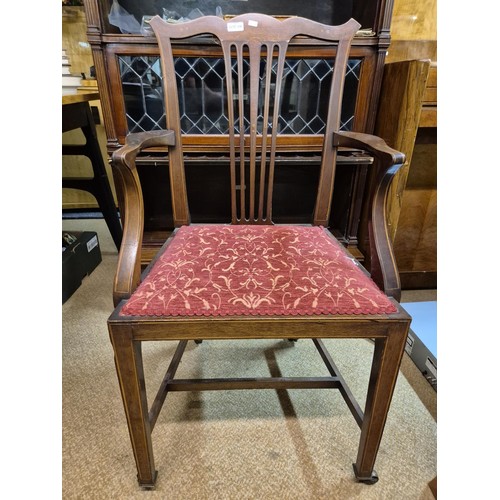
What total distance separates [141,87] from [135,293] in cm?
95

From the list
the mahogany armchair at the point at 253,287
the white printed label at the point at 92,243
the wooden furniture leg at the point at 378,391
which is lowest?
the white printed label at the point at 92,243

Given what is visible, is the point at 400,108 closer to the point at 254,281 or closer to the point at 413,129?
the point at 413,129

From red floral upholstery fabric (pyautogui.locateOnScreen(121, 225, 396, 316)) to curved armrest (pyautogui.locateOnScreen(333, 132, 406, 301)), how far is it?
0.03 meters

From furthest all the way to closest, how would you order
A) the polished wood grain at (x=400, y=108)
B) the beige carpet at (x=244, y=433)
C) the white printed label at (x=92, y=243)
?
the white printed label at (x=92, y=243)
the polished wood grain at (x=400, y=108)
the beige carpet at (x=244, y=433)

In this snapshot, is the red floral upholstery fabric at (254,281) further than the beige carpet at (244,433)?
No

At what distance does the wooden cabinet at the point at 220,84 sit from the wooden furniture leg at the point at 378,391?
823 mm

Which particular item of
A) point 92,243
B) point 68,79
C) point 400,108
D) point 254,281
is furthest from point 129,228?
point 68,79

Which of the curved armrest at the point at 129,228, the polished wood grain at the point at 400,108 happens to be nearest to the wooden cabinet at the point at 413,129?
the polished wood grain at the point at 400,108

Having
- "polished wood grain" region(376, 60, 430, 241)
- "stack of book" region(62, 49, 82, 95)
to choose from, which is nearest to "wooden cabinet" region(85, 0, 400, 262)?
"polished wood grain" region(376, 60, 430, 241)

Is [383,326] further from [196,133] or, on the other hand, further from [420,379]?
[196,133]

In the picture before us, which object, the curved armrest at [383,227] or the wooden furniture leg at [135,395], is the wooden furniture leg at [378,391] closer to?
the curved armrest at [383,227]

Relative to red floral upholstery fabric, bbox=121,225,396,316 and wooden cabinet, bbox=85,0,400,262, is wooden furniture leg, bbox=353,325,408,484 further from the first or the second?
wooden cabinet, bbox=85,0,400,262

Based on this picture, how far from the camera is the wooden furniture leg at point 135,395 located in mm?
628

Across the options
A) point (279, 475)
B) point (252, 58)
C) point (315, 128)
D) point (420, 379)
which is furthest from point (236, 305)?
point (315, 128)
